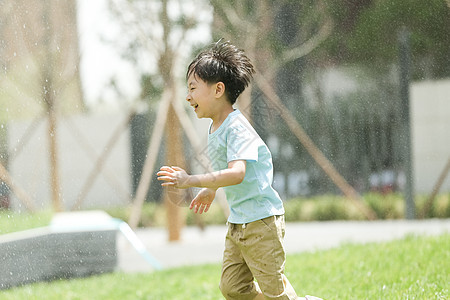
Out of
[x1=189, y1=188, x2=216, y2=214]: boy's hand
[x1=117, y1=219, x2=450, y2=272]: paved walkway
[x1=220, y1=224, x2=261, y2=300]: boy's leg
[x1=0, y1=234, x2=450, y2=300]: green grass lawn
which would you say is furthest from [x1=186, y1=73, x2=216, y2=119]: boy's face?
[x1=117, y1=219, x2=450, y2=272]: paved walkway

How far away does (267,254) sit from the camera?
211cm

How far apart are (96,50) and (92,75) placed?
0.22 metres

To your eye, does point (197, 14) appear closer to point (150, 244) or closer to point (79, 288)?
point (150, 244)

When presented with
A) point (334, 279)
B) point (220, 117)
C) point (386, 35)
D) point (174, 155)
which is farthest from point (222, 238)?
point (220, 117)

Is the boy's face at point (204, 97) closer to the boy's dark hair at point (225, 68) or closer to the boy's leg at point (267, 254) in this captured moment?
the boy's dark hair at point (225, 68)

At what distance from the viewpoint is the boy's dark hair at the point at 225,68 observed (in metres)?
2.19

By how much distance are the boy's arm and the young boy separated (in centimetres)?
3

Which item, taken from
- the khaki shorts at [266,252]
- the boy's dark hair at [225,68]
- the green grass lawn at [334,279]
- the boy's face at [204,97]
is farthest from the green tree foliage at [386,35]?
the khaki shorts at [266,252]

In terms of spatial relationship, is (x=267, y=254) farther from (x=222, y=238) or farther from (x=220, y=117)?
(x=222, y=238)

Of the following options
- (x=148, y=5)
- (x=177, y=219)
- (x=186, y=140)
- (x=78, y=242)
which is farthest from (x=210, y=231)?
(x=148, y=5)

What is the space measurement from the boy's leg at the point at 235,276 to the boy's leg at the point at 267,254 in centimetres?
9

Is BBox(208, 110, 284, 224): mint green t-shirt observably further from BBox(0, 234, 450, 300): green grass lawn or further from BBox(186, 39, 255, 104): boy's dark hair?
BBox(0, 234, 450, 300): green grass lawn

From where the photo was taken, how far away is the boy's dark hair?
86.2 inches

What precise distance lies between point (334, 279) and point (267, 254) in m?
1.49
